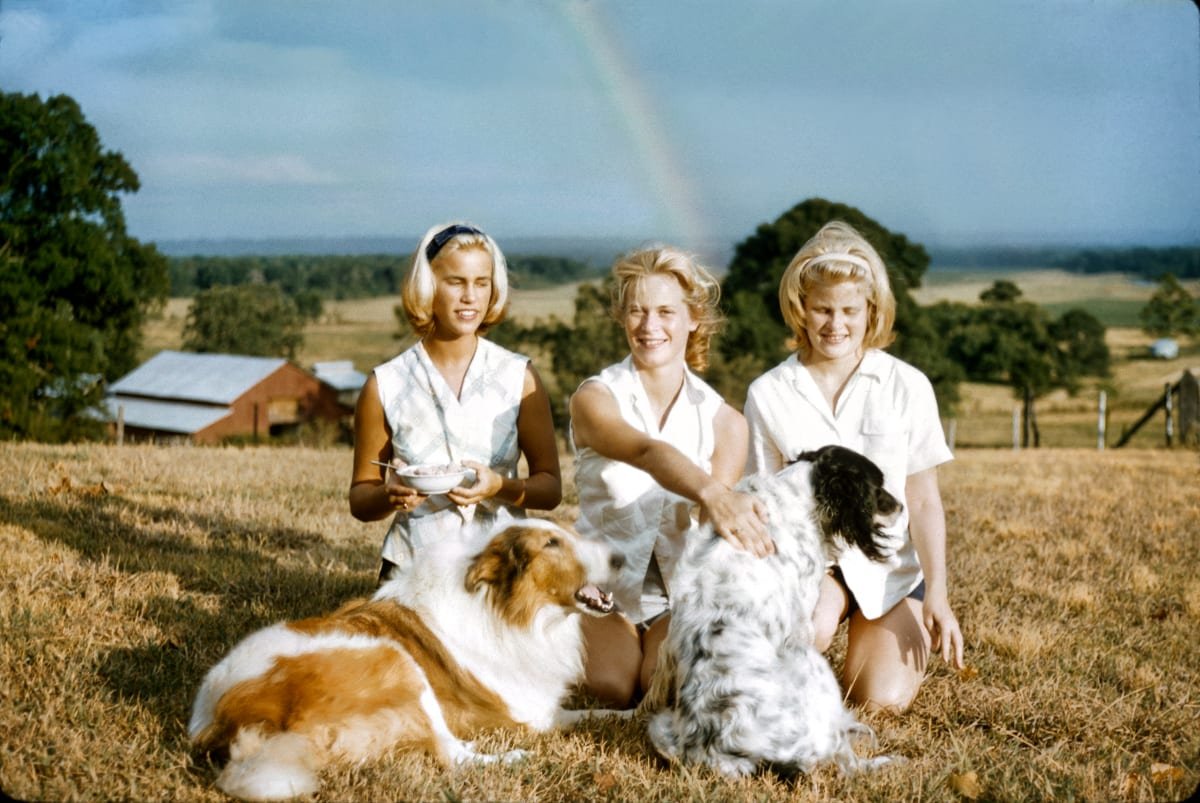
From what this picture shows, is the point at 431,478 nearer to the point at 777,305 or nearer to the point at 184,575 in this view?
the point at 184,575

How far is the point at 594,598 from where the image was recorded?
406cm

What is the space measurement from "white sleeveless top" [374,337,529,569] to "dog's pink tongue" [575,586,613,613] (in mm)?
916

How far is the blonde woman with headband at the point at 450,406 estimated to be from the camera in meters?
4.85

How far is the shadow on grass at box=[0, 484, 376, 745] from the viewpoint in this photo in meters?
4.61

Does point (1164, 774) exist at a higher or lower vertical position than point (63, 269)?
lower

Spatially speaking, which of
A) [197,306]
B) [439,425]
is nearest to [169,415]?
[197,306]

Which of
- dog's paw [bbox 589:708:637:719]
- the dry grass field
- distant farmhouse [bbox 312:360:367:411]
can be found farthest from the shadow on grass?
distant farmhouse [bbox 312:360:367:411]

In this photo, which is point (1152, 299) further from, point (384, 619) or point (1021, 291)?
point (384, 619)

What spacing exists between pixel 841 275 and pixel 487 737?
8.58 feet

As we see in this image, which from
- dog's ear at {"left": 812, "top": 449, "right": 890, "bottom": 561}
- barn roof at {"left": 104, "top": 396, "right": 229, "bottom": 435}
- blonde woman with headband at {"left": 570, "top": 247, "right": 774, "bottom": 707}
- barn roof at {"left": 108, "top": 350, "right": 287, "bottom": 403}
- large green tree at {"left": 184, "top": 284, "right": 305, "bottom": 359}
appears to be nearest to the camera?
dog's ear at {"left": 812, "top": 449, "right": 890, "bottom": 561}

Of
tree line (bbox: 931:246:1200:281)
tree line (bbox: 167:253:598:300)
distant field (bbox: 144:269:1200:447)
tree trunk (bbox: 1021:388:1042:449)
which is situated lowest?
tree trunk (bbox: 1021:388:1042:449)

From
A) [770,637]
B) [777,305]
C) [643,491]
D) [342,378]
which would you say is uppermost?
[777,305]

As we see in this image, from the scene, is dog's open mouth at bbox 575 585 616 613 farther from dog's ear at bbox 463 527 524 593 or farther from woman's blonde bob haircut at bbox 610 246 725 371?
woman's blonde bob haircut at bbox 610 246 725 371

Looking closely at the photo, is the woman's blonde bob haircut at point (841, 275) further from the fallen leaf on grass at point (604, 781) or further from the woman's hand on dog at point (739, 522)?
the fallen leaf on grass at point (604, 781)
